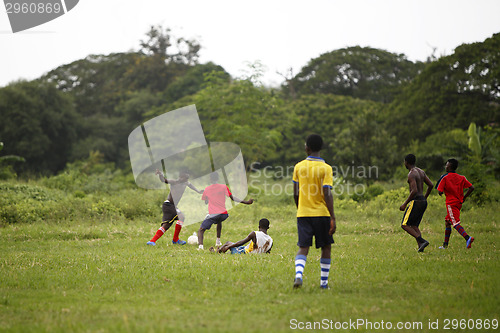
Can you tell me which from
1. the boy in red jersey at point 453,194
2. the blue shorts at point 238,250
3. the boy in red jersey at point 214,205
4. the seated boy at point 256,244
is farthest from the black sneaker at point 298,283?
the boy in red jersey at point 453,194

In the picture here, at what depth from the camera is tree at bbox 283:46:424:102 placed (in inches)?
2232

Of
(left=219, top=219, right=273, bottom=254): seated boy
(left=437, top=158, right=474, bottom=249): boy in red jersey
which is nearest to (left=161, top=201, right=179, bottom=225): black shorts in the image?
(left=219, top=219, right=273, bottom=254): seated boy

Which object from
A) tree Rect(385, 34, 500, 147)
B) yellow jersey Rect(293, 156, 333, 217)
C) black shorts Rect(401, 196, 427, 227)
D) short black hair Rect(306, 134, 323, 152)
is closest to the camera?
yellow jersey Rect(293, 156, 333, 217)

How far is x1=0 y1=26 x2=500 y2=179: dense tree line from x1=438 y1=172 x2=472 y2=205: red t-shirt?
18.0m

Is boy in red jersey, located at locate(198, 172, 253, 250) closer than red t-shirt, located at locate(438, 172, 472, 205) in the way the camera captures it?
No

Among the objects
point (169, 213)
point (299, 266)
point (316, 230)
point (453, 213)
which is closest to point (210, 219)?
point (169, 213)

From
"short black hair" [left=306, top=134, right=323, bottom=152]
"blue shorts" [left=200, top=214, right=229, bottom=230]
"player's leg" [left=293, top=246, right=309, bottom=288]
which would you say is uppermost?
"short black hair" [left=306, top=134, right=323, bottom=152]

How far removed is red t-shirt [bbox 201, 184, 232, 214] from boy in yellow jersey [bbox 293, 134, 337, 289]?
18.0ft

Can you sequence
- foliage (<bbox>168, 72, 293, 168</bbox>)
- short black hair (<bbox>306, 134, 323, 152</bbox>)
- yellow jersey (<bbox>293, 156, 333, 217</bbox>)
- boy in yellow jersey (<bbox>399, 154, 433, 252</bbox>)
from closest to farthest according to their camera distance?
1. yellow jersey (<bbox>293, 156, 333, 217</bbox>)
2. short black hair (<bbox>306, 134, 323, 152</bbox>)
3. boy in yellow jersey (<bbox>399, 154, 433, 252</bbox>)
4. foliage (<bbox>168, 72, 293, 168</bbox>)

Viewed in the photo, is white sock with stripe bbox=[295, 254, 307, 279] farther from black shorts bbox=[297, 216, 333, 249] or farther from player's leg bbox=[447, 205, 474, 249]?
player's leg bbox=[447, 205, 474, 249]

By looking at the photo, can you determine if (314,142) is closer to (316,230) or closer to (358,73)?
(316,230)

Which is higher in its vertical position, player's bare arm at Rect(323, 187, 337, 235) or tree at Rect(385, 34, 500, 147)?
player's bare arm at Rect(323, 187, 337, 235)

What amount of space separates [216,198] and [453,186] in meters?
6.29

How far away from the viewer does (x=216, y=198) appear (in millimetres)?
12781
